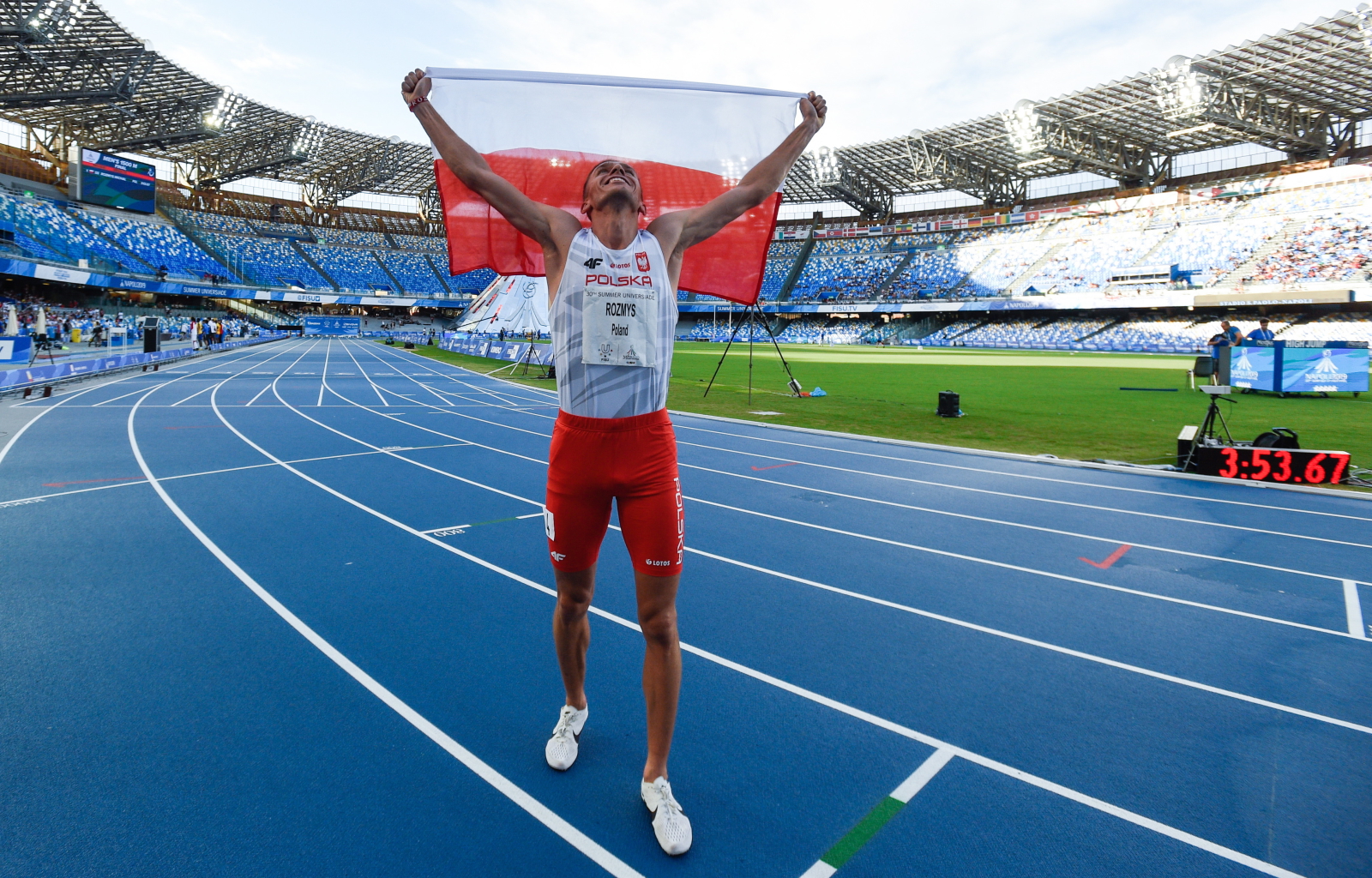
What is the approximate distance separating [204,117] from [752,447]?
57416 millimetres

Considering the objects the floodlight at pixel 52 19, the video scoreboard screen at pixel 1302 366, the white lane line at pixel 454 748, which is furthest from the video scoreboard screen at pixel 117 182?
the video scoreboard screen at pixel 1302 366

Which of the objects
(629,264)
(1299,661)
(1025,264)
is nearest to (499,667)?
(629,264)

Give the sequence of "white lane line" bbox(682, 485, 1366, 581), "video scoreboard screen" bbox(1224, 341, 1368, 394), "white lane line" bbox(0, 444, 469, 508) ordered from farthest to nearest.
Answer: "video scoreboard screen" bbox(1224, 341, 1368, 394) → "white lane line" bbox(0, 444, 469, 508) → "white lane line" bbox(682, 485, 1366, 581)

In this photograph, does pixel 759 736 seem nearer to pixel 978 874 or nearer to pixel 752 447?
pixel 978 874

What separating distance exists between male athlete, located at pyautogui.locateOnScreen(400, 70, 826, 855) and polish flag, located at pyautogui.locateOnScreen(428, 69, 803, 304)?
0.83 m

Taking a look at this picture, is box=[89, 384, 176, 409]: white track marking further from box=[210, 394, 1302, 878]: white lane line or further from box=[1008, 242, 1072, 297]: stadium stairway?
box=[1008, 242, 1072, 297]: stadium stairway

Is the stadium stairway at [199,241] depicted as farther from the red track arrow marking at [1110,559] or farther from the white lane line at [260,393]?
the red track arrow marking at [1110,559]

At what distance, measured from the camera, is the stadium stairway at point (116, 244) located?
50406 mm

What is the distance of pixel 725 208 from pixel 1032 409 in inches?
616

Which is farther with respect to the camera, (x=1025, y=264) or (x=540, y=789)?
(x=1025, y=264)

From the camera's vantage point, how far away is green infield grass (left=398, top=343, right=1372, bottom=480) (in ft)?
37.7

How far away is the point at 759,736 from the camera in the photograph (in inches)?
118

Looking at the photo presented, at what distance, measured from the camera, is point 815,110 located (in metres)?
3.14

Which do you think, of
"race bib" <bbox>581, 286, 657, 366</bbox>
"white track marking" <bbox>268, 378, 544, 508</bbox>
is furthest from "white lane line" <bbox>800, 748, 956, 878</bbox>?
"white track marking" <bbox>268, 378, 544, 508</bbox>
